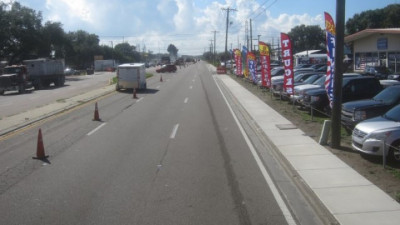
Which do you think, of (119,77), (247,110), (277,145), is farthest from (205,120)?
(119,77)

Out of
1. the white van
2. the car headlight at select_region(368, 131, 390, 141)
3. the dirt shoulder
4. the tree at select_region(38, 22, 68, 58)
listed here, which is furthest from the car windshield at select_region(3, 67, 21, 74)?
the car headlight at select_region(368, 131, 390, 141)

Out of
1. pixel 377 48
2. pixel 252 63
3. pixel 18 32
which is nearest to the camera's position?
pixel 252 63

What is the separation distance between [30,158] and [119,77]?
27.3m

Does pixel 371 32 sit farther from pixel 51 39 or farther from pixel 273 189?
pixel 51 39

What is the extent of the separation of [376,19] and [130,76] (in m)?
69.2

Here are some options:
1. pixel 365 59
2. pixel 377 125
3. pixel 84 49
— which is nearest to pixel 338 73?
pixel 377 125

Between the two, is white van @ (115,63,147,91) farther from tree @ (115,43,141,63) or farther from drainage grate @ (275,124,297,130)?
tree @ (115,43,141,63)

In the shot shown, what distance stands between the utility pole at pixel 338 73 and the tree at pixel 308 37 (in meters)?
119

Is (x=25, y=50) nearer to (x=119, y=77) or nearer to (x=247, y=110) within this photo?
(x=119, y=77)

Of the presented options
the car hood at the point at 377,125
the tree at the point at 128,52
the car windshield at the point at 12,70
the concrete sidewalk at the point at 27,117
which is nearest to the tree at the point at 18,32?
the car windshield at the point at 12,70

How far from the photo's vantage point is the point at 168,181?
30.7 ft

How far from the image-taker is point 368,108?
47.4ft

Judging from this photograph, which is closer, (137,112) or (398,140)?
(398,140)

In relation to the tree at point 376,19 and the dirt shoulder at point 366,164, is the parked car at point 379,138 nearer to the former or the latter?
the dirt shoulder at point 366,164
